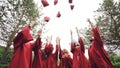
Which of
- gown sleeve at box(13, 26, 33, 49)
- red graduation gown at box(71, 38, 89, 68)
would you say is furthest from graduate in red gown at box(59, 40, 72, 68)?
gown sleeve at box(13, 26, 33, 49)

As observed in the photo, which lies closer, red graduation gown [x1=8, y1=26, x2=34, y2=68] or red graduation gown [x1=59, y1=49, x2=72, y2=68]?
red graduation gown [x1=8, y1=26, x2=34, y2=68]

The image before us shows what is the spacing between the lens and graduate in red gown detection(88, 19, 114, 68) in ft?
28.1

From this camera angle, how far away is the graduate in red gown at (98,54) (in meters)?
8.58

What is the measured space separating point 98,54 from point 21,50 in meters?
2.41

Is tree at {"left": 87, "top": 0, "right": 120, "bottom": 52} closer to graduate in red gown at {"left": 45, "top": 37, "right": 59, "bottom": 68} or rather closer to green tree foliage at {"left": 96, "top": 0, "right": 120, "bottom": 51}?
green tree foliage at {"left": 96, "top": 0, "right": 120, "bottom": 51}

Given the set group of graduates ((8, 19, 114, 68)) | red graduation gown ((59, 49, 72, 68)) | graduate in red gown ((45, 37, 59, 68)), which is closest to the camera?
group of graduates ((8, 19, 114, 68))

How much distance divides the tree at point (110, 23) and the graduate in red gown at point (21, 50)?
63.1 feet

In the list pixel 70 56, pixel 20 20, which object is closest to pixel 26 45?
pixel 70 56

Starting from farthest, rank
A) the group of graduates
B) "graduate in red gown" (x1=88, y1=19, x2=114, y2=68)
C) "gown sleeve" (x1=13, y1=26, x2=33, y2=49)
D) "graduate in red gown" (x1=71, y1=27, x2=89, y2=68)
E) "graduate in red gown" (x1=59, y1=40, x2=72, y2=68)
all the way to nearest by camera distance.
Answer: "graduate in red gown" (x1=59, y1=40, x2=72, y2=68) < "graduate in red gown" (x1=71, y1=27, x2=89, y2=68) < "graduate in red gown" (x1=88, y1=19, x2=114, y2=68) < the group of graduates < "gown sleeve" (x1=13, y1=26, x2=33, y2=49)

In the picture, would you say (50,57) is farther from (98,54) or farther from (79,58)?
(98,54)

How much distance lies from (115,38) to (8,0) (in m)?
10.8

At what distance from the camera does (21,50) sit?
26.3ft

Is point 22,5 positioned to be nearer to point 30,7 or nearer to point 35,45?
point 30,7

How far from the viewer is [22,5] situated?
1014 inches
